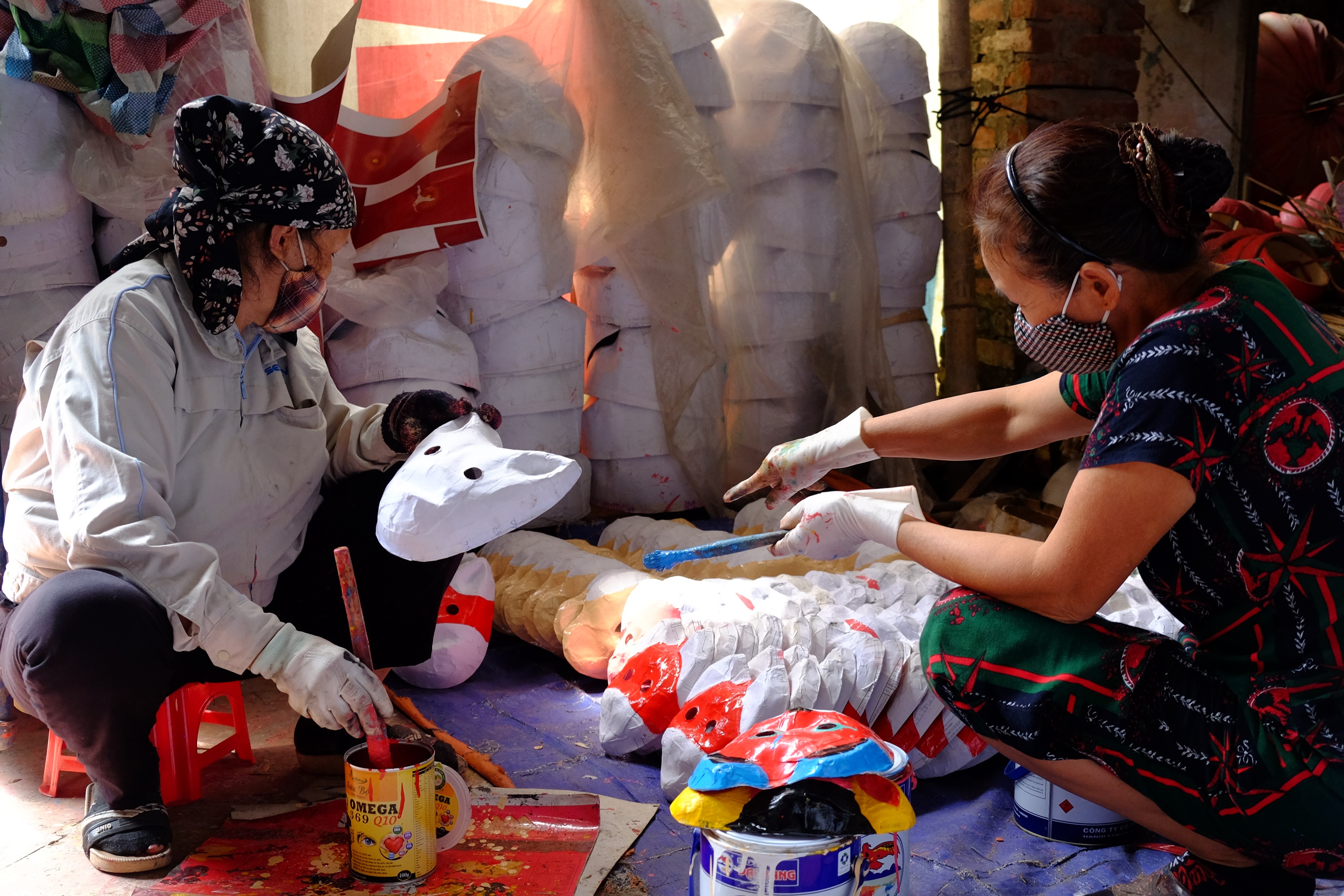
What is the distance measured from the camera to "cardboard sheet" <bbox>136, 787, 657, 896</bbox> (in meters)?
1.41

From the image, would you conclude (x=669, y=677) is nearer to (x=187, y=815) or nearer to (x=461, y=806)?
(x=461, y=806)

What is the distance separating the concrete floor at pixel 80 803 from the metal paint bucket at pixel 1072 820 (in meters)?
1.06

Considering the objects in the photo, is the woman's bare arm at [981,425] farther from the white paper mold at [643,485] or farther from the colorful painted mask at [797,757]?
the white paper mold at [643,485]

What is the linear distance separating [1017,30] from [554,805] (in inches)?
119

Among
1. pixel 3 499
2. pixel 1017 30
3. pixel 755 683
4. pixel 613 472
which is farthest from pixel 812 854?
pixel 1017 30

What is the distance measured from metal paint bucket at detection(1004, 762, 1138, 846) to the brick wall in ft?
7.82

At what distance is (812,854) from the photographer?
1139 mm

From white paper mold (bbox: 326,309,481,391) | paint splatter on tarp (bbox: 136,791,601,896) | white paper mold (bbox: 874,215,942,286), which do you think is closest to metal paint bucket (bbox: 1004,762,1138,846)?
paint splatter on tarp (bbox: 136,791,601,896)

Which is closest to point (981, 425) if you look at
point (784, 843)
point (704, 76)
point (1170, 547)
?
point (1170, 547)

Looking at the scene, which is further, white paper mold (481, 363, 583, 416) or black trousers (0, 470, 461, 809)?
white paper mold (481, 363, 583, 416)

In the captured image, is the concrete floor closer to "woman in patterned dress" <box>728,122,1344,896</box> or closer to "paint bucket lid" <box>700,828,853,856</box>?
"paint bucket lid" <box>700,828,853,856</box>

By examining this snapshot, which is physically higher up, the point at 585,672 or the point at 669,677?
the point at 669,677

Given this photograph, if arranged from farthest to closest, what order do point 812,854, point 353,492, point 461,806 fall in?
1. point 353,492
2. point 461,806
3. point 812,854

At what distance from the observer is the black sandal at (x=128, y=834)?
145cm
